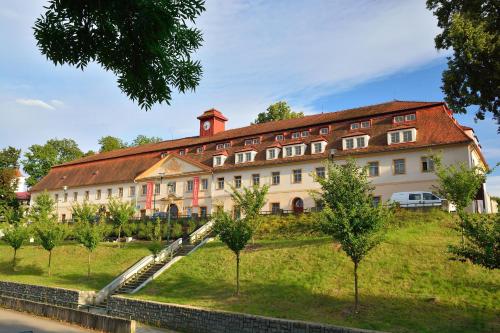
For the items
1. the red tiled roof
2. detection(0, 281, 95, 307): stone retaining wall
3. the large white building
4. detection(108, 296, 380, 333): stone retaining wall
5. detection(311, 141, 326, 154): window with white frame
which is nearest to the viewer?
detection(108, 296, 380, 333): stone retaining wall

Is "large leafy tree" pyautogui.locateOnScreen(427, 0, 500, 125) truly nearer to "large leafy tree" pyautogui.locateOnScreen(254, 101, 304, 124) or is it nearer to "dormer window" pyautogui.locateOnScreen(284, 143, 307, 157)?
"dormer window" pyautogui.locateOnScreen(284, 143, 307, 157)

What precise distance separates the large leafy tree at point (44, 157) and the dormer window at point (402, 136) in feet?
205

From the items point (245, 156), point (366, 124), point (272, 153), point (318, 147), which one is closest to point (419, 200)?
point (366, 124)

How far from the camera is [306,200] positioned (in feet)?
130

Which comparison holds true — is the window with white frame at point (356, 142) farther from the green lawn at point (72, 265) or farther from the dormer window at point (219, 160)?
the green lawn at point (72, 265)

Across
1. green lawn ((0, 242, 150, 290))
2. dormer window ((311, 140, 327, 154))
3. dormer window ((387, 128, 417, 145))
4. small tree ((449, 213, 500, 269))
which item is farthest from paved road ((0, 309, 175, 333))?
dormer window ((387, 128, 417, 145))

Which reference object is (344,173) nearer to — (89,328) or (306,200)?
(89,328)

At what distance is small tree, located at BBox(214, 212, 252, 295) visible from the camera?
71.4 feet

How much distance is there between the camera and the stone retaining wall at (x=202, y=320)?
14.8 meters

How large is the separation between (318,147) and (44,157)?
185ft

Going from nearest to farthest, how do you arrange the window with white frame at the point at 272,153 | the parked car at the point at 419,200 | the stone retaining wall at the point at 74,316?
the stone retaining wall at the point at 74,316 → the parked car at the point at 419,200 → the window with white frame at the point at 272,153

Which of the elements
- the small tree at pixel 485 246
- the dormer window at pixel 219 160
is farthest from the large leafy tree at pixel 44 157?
the small tree at pixel 485 246

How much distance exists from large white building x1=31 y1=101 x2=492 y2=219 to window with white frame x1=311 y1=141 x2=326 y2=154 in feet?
0.31

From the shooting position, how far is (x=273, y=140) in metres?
44.4
